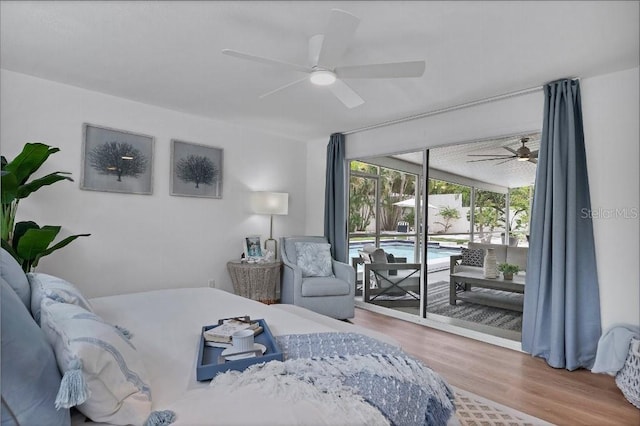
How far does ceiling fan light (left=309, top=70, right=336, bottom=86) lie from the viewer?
2324 millimetres

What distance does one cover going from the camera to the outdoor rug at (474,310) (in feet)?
11.5

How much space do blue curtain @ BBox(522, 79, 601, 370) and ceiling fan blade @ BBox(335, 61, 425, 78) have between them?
4.98 feet

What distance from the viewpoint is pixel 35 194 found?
3.06 metres

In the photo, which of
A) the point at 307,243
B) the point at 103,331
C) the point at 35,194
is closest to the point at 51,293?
the point at 103,331

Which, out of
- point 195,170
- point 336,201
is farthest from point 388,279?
point 195,170

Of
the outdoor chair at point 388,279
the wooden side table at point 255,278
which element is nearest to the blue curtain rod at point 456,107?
the outdoor chair at point 388,279

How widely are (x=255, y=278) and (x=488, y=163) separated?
9.53 feet

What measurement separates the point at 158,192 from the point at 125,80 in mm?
1220

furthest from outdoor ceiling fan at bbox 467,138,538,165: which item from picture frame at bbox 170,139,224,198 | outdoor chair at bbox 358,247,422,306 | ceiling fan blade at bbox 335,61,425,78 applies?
picture frame at bbox 170,139,224,198

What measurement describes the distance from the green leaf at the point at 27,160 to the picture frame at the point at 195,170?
1.45m

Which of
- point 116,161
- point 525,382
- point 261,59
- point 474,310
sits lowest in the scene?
point 525,382

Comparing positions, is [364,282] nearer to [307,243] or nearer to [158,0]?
[307,243]

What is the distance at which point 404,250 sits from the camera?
170 inches

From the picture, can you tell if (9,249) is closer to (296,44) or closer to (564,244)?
(296,44)
